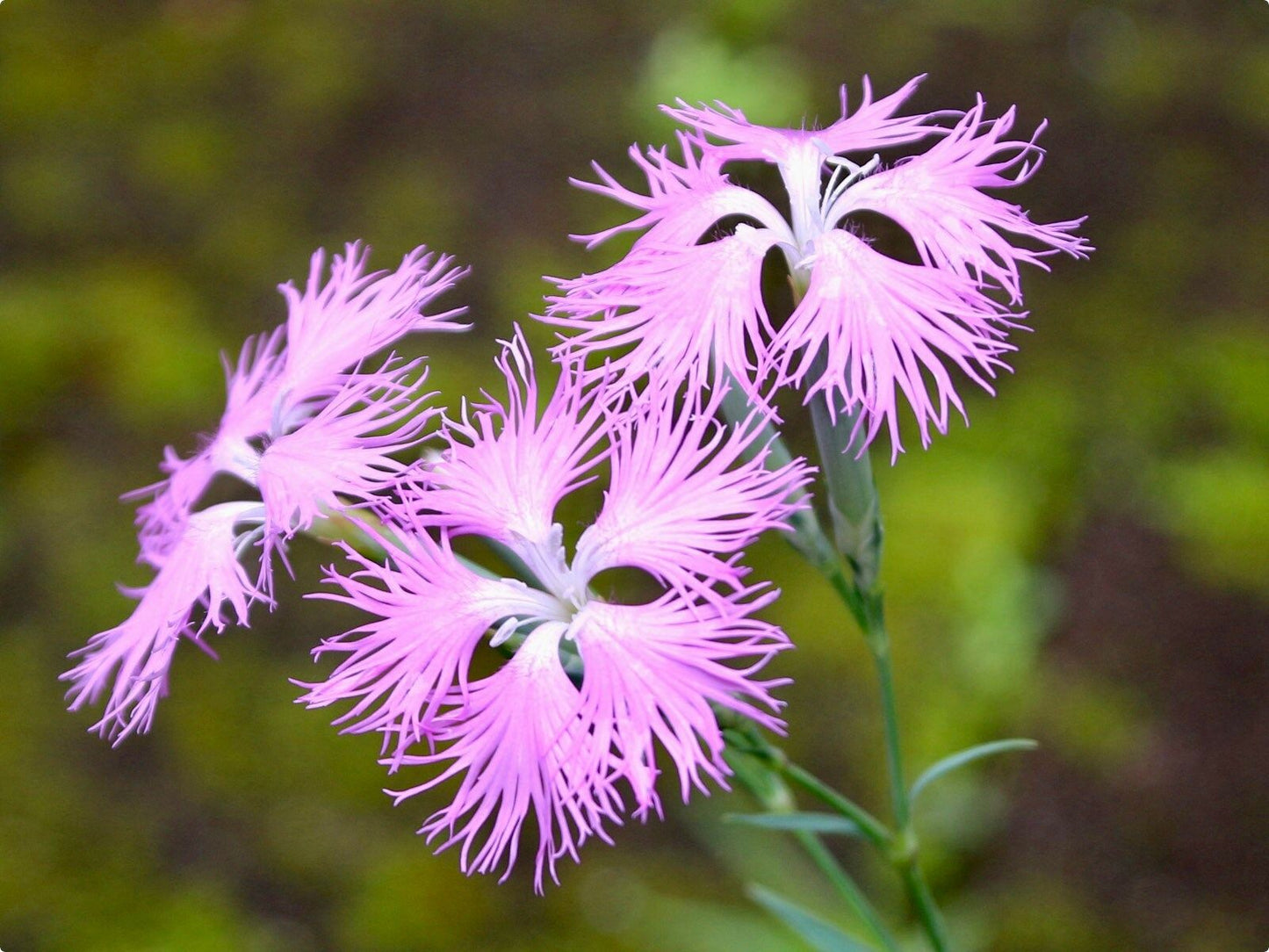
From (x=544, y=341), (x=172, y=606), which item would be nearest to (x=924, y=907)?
(x=172, y=606)

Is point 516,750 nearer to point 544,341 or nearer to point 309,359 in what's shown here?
point 309,359

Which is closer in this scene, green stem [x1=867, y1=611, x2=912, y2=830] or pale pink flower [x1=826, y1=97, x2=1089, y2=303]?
pale pink flower [x1=826, y1=97, x2=1089, y2=303]

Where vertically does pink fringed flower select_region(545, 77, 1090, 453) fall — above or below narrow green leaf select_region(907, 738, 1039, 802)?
above

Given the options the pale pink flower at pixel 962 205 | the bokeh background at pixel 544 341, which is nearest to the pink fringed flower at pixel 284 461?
the pale pink flower at pixel 962 205

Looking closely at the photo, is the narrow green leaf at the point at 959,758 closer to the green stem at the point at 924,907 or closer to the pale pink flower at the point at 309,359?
the green stem at the point at 924,907

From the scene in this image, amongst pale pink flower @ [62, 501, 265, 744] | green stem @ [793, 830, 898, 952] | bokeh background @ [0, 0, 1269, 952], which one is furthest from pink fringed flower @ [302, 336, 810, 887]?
bokeh background @ [0, 0, 1269, 952]

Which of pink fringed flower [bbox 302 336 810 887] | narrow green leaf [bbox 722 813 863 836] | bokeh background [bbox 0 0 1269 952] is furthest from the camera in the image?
bokeh background [bbox 0 0 1269 952]

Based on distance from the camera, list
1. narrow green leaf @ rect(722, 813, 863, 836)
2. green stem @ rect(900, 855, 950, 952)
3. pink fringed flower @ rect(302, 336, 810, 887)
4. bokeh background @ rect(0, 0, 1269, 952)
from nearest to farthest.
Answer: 1. pink fringed flower @ rect(302, 336, 810, 887)
2. narrow green leaf @ rect(722, 813, 863, 836)
3. green stem @ rect(900, 855, 950, 952)
4. bokeh background @ rect(0, 0, 1269, 952)

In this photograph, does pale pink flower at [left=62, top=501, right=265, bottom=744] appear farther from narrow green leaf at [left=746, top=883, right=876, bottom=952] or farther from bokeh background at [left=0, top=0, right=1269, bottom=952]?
bokeh background at [left=0, top=0, right=1269, bottom=952]
